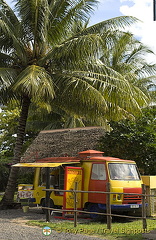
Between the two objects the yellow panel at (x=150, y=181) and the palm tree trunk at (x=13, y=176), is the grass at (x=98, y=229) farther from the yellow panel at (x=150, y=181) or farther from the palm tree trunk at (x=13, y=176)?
the palm tree trunk at (x=13, y=176)

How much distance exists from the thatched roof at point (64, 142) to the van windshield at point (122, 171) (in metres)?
5.02

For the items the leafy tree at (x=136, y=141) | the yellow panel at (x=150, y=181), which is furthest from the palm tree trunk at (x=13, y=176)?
the yellow panel at (x=150, y=181)

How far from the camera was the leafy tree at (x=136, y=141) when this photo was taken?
1545cm

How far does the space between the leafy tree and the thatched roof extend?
200cm

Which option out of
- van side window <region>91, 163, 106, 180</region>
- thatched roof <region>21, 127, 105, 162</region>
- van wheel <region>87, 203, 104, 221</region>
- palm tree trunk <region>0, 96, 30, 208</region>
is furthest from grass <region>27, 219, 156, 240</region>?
thatched roof <region>21, 127, 105, 162</region>

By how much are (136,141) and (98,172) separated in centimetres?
319

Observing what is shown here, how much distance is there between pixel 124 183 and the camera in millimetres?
12453

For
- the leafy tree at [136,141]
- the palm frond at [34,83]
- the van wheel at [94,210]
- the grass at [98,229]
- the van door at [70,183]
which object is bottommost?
the grass at [98,229]

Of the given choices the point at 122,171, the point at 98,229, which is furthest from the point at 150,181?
the point at 98,229

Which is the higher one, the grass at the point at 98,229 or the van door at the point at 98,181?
the van door at the point at 98,181

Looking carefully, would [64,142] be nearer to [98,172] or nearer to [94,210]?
[98,172]

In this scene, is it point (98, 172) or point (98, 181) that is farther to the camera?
point (98, 172)

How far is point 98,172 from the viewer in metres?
12.9

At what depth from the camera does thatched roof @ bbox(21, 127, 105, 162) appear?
733 inches
